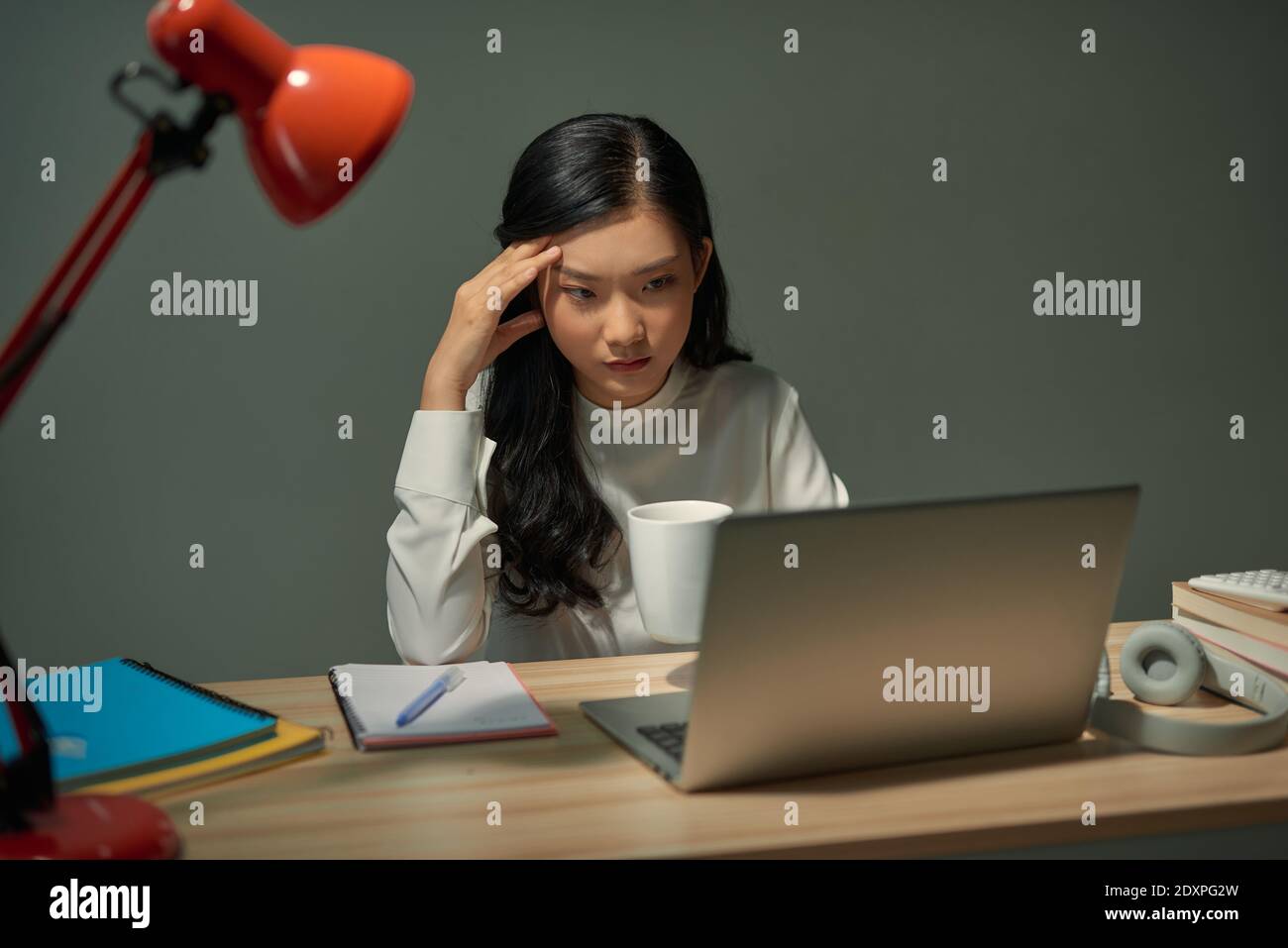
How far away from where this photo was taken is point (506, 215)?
5.16 feet

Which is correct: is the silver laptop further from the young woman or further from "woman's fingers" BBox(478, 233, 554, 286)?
"woman's fingers" BBox(478, 233, 554, 286)

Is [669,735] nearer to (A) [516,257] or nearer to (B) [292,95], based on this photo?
(B) [292,95]

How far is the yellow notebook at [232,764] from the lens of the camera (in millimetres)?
→ 835

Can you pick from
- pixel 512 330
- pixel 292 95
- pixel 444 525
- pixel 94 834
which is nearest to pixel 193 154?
pixel 292 95

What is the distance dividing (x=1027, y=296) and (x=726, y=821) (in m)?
2.04

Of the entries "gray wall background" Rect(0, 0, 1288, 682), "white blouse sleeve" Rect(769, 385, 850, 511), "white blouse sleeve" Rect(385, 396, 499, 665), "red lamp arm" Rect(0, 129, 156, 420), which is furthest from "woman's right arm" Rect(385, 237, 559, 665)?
"gray wall background" Rect(0, 0, 1288, 682)

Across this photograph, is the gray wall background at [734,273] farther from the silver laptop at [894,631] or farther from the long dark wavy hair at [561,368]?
the silver laptop at [894,631]

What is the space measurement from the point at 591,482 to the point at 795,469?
313 mm

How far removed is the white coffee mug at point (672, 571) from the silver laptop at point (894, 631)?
0.13 metres

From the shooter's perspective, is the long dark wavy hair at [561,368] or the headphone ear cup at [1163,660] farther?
the long dark wavy hair at [561,368]

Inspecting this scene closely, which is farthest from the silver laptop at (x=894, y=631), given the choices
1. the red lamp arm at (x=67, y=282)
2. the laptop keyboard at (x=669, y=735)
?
the red lamp arm at (x=67, y=282)

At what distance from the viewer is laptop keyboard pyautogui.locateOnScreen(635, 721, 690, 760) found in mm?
899

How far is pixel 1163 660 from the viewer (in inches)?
41.1
